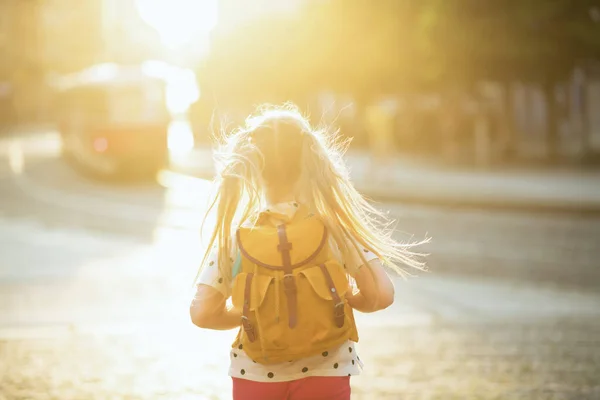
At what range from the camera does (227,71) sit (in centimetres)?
5506

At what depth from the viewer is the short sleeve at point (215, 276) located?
9.46 ft

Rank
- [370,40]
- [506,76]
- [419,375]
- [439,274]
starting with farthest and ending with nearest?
1. [370,40]
2. [506,76]
3. [439,274]
4. [419,375]

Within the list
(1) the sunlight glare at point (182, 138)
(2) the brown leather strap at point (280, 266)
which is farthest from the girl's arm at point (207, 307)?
(1) the sunlight glare at point (182, 138)

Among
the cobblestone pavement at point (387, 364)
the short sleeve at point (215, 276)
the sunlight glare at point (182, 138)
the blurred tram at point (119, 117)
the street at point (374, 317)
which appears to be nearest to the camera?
the short sleeve at point (215, 276)

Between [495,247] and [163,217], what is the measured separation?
734 centimetres

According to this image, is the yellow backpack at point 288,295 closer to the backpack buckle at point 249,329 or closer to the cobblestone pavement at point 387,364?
the backpack buckle at point 249,329

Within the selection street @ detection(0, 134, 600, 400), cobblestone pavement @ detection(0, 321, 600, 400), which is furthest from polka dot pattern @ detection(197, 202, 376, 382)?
cobblestone pavement @ detection(0, 321, 600, 400)

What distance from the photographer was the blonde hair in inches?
113

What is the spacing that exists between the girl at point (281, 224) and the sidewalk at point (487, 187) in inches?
648

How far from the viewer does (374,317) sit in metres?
8.72

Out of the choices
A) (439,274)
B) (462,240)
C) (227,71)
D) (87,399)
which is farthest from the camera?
(227,71)

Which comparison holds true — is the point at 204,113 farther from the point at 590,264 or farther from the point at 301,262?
the point at 301,262

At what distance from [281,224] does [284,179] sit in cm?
12

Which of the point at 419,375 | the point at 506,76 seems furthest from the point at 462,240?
the point at 506,76
